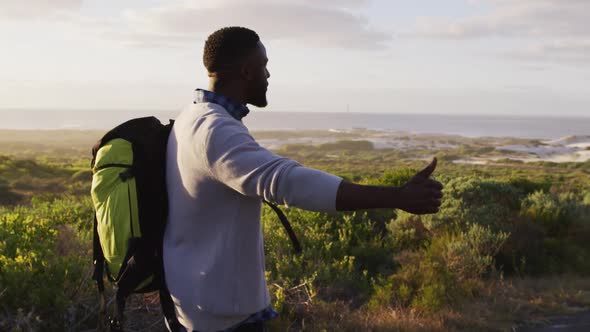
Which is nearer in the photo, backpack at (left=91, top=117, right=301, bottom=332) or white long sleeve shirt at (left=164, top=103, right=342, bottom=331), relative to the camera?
white long sleeve shirt at (left=164, top=103, right=342, bottom=331)

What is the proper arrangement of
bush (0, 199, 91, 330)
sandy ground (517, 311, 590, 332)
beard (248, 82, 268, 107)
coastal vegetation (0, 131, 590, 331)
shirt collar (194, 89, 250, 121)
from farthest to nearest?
1. sandy ground (517, 311, 590, 332)
2. coastal vegetation (0, 131, 590, 331)
3. bush (0, 199, 91, 330)
4. beard (248, 82, 268, 107)
5. shirt collar (194, 89, 250, 121)

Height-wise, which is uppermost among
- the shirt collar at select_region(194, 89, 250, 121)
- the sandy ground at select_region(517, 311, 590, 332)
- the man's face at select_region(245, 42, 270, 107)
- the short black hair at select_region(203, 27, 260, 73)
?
the short black hair at select_region(203, 27, 260, 73)

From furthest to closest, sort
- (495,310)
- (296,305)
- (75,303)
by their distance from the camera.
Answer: (495,310) < (296,305) < (75,303)

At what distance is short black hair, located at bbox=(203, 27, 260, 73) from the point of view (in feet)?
6.64

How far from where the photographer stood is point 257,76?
2088 millimetres

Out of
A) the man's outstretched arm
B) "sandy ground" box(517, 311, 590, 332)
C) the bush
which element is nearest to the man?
the man's outstretched arm

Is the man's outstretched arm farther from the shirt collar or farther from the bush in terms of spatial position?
the bush

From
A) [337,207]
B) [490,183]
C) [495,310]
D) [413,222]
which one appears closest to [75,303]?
[337,207]

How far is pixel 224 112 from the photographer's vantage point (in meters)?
1.85

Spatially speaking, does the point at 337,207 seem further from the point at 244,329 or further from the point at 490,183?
the point at 490,183

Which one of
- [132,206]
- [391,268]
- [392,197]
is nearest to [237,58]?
[132,206]

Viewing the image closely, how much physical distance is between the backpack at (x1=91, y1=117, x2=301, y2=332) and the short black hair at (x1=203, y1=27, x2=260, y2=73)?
0.37m

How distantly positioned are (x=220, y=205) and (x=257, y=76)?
21.6 inches

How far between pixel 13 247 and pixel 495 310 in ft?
16.8
